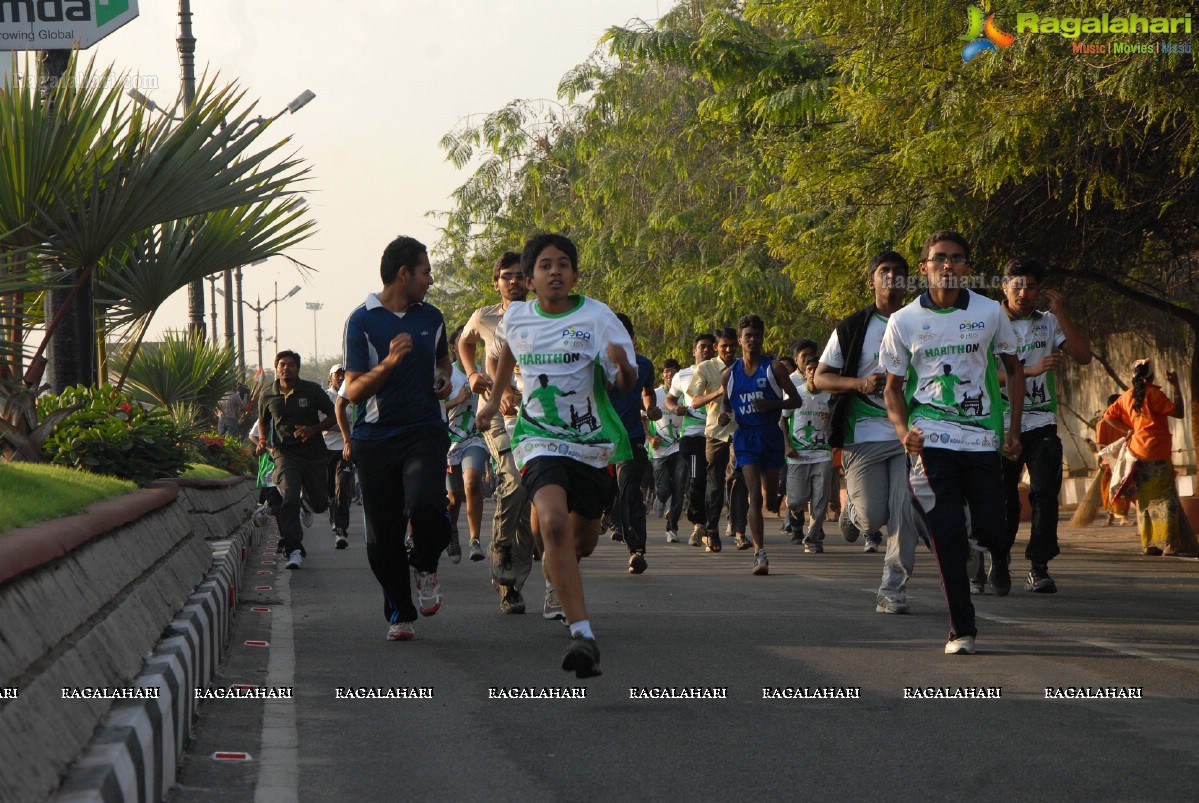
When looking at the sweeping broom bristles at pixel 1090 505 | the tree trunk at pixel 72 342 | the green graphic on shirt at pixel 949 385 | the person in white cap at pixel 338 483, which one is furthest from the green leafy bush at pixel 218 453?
the green graphic on shirt at pixel 949 385

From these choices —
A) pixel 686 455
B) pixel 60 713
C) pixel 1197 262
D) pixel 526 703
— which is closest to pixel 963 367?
pixel 526 703

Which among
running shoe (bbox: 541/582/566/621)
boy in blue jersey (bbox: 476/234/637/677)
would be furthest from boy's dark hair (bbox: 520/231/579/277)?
running shoe (bbox: 541/582/566/621)

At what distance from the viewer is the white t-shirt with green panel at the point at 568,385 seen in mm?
7105

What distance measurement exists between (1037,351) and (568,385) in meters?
4.39

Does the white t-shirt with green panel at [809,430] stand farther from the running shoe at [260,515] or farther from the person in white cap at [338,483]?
the running shoe at [260,515]

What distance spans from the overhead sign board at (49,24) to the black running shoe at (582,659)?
20.8ft

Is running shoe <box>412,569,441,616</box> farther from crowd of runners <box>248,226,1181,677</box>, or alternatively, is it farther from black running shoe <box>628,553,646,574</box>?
black running shoe <box>628,553,646,574</box>

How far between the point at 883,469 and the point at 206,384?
10.3m

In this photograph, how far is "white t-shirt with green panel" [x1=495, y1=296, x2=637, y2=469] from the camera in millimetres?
7105

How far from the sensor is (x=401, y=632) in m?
8.20

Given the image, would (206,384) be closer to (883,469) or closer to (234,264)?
(234,264)

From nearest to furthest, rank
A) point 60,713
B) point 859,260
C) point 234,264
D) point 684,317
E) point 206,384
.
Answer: point 60,713 → point 234,264 → point 859,260 → point 206,384 → point 684,317

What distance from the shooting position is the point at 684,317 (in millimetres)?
26000

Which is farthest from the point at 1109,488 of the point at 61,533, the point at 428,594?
the point at 61,533
